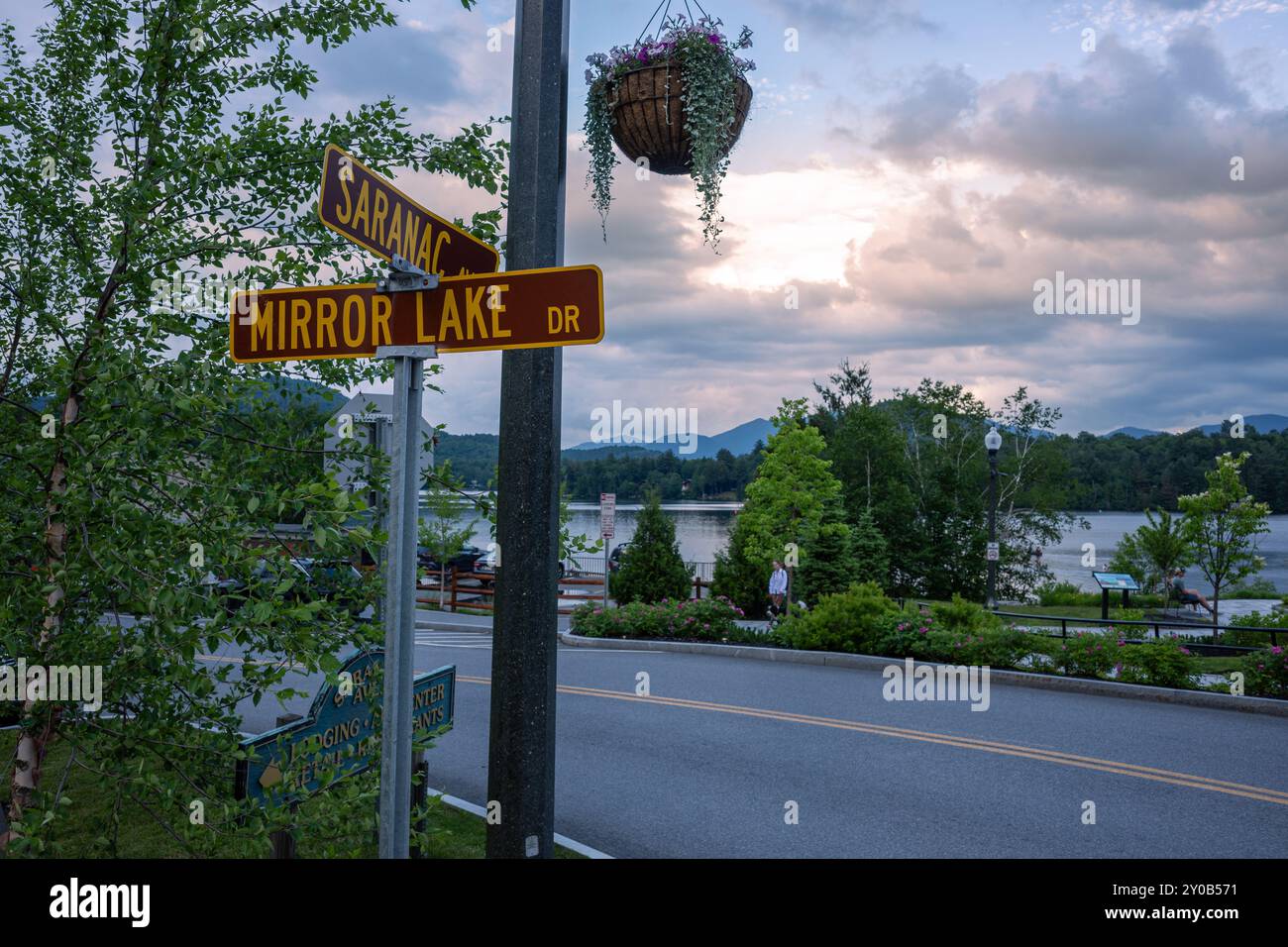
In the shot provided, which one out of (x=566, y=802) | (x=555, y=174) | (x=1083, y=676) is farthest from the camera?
(x=1083, y=676)

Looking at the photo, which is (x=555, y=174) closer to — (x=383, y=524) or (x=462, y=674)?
(x=383, y=524)

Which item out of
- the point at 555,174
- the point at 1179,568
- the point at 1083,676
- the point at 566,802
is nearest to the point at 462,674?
the point at 566,802

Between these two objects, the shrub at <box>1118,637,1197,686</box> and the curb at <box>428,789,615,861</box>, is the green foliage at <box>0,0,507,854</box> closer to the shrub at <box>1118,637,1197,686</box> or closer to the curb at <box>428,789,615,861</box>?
the curb at <box>428,789,615,861</box>

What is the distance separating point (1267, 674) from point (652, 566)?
1552cm

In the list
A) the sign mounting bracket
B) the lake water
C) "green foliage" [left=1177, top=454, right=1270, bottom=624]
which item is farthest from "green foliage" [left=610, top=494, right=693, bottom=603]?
the sign mounting bracket

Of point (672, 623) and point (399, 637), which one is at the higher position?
point (399, 637)

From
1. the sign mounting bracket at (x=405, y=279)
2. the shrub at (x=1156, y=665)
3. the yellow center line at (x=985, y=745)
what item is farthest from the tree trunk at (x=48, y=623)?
the shrub at (x=1156, y=665)

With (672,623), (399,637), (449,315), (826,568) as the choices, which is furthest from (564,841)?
(826,568)

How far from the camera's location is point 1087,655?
46.3 feet

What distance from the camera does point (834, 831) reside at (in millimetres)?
7539

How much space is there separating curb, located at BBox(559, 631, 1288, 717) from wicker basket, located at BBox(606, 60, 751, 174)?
11.1 m

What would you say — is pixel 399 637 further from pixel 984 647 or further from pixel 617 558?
pixel 617 558
